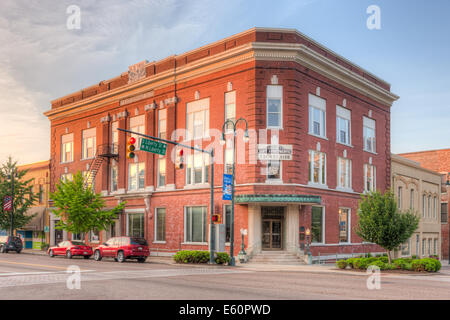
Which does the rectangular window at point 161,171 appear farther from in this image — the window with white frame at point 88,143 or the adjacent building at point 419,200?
the adjacent building at point 419,200

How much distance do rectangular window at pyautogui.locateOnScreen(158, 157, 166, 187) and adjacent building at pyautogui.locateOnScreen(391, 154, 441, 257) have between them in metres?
20.7

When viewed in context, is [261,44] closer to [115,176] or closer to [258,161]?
[258,161]

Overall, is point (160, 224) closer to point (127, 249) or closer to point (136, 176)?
point (136, 176)

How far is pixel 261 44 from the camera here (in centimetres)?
3241

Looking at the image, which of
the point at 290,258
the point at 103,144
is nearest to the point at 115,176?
the point at 103,144

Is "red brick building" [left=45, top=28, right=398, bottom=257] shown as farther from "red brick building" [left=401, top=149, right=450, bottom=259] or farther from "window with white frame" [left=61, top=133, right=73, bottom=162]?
"red brick building" [left=401, top=149, right=450, bottom=259]

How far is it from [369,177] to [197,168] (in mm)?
14872

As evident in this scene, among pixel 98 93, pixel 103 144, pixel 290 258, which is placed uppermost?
pixel 98 93

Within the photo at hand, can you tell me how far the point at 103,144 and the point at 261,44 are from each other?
19901 millimetres

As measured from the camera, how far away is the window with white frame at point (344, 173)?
37775mm

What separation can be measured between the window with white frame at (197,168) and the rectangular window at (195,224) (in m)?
2.11

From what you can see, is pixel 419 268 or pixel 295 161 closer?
pixel 419 268

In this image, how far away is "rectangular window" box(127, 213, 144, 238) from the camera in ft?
134
